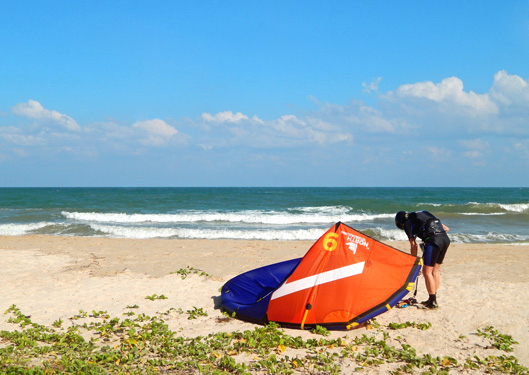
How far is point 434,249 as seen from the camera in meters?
6.64

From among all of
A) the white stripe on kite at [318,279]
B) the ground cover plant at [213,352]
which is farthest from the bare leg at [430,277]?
the white stripe on kite at [318,279]

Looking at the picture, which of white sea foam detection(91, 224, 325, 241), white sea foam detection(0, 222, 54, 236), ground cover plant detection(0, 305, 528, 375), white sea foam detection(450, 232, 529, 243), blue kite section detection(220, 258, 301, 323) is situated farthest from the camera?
white sea foam detection(0, 222, 54, 236)

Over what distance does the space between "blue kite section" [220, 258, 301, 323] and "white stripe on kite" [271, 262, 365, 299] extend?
18 cm

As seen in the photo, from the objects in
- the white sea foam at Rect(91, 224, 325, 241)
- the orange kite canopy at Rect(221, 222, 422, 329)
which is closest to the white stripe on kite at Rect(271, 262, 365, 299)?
the orange kite canopy at Rect(221, 222, 422, 329)

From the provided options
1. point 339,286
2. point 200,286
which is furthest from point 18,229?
point 339,286

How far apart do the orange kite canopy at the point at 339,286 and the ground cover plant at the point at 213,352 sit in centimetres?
24

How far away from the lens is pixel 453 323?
6.09 metres

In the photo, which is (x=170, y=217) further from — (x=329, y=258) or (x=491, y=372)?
(x=491, y=372)

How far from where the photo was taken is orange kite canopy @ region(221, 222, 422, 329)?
5812 millimetres

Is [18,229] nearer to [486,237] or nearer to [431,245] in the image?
[431,245]

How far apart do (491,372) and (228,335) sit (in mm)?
3113

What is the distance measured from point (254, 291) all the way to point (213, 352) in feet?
6.38

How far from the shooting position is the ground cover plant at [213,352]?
453cm

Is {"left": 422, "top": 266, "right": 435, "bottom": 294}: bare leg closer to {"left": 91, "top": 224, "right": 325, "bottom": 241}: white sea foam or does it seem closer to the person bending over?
the person bending over
